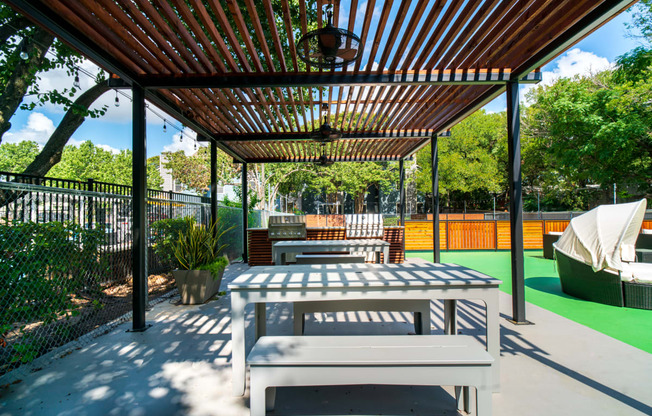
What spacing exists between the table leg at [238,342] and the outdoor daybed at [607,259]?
4.93 m

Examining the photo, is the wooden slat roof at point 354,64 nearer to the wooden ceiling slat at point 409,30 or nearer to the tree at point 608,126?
the wooden ceiling slat at point 409,30

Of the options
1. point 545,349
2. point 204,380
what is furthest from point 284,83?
point 545,349

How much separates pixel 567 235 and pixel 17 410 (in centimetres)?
695

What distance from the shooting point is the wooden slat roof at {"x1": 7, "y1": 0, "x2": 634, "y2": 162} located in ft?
9.19

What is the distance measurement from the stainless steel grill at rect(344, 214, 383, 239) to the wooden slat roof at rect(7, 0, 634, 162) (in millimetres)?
3280

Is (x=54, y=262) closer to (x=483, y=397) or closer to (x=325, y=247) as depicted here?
(x=325, y=247)

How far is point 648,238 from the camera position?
7027mm

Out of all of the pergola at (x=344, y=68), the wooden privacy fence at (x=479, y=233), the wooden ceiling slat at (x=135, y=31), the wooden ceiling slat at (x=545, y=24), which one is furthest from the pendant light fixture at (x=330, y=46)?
the wooden privacy fence at (x=479, y=233)

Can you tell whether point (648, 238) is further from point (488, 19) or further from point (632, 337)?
point (488, 19)

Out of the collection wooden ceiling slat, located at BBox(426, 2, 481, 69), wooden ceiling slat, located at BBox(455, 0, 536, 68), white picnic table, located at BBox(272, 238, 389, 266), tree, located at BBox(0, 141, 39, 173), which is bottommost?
white picnic table, located at BBox(272, 238, 389, 266)

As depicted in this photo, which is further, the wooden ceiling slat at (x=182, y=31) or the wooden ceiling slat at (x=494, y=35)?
the wooden ceiling slat at (x=494, y=35)

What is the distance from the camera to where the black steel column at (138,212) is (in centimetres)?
383

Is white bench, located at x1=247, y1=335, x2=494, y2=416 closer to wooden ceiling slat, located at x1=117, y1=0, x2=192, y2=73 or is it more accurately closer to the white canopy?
wooden ceiling slat, located at x1=117, y1=0, x2=192, y2=73

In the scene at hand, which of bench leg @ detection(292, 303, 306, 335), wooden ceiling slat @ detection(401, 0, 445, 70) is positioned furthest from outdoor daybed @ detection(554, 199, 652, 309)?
bench leg @ detection(292, 303, 306, 335)
